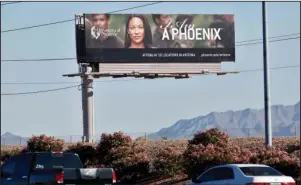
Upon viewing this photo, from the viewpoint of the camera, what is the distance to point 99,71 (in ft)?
188

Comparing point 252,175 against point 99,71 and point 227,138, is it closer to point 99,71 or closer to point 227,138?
point 227,138

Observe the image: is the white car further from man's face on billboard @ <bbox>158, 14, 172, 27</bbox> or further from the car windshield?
man's face on billboard @ <bbox>158, 14, 172, 27</bbox>

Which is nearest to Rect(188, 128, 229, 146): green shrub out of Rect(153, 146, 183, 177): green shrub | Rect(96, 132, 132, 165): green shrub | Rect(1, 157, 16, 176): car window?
Rect(153, 146, 183, 177): green shrub

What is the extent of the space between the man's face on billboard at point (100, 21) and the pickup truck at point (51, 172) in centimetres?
3423

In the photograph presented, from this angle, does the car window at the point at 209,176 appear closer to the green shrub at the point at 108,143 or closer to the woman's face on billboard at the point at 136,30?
the green shrub at the point at 108,143

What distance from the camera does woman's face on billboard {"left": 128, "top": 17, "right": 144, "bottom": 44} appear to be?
58.9 meters

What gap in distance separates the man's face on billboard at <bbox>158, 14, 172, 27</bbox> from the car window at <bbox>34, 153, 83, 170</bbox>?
36553 millimetres

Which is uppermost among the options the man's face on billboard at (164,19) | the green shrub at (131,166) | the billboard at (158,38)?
the man's face on billboard at (164,19)

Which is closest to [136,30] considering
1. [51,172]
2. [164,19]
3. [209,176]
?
[164,19]

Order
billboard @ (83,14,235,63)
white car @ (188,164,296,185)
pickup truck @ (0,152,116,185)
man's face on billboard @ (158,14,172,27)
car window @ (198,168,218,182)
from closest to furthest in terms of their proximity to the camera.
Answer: white car @ (188,164,296,185) → pickup truck @ (0,152,116,185) → car window @ (198,168,218,182) → billboard @ (83,14,235,63) → man's face on billboard @ (158,14,172,27)

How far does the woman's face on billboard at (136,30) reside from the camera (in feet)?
193

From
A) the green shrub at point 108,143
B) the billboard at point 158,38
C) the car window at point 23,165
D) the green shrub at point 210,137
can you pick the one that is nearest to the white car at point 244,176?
the car window at point 23,165

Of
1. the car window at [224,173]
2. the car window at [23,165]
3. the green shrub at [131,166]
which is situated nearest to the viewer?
the car window at [224,173]

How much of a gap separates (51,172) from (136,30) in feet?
122
